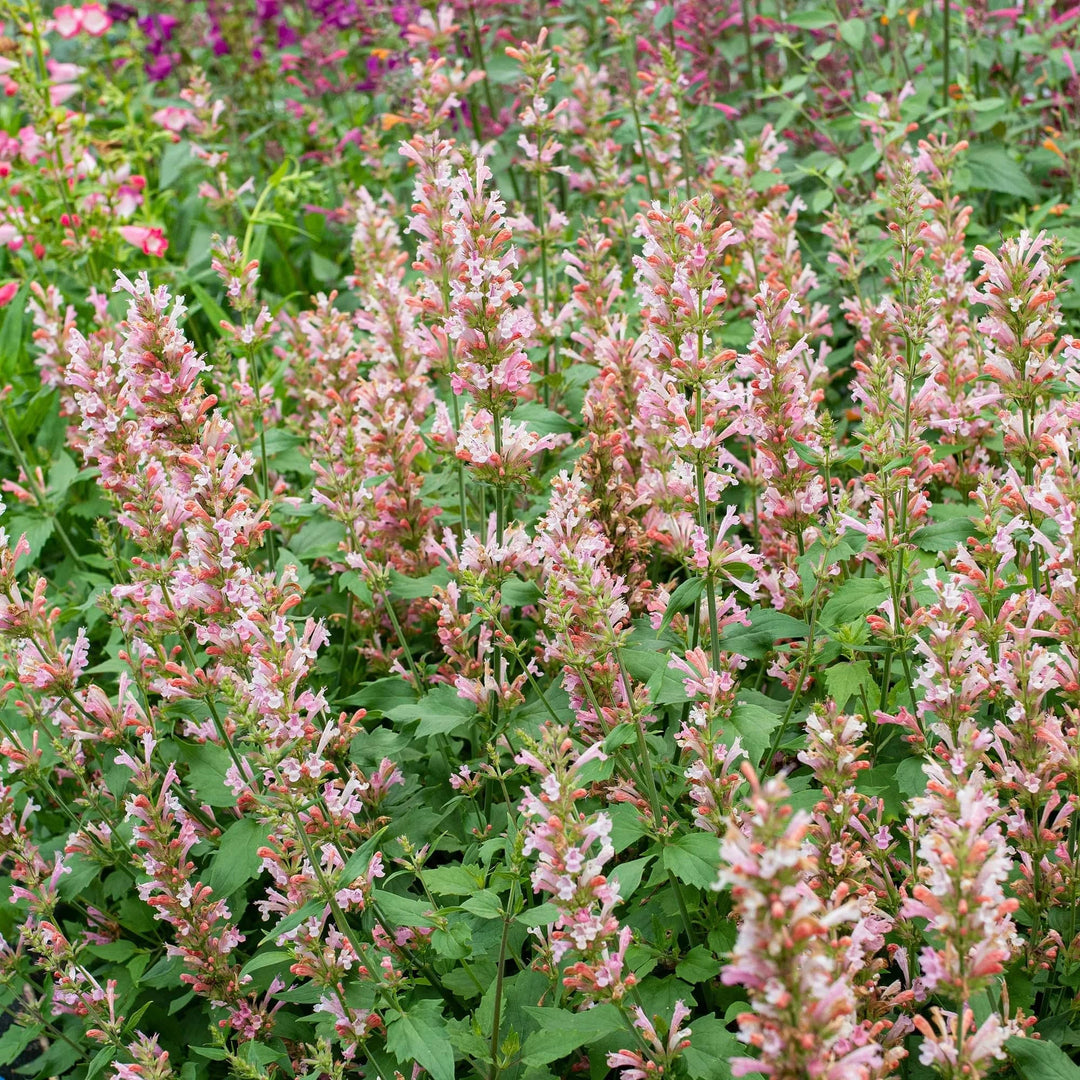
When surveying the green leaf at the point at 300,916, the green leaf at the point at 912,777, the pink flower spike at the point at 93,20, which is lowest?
the green leaf at the point at 300,916

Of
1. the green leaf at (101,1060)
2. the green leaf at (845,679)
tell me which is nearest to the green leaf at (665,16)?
the green leaf at (845,679)

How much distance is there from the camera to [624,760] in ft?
8.74

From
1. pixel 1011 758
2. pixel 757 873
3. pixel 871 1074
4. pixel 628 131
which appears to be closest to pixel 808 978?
pixel 757 873

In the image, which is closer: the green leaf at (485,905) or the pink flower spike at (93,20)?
the green leaf at (485,905)

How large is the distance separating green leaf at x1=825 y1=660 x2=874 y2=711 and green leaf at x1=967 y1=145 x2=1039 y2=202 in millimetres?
3078

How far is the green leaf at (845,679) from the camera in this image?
9.45ft

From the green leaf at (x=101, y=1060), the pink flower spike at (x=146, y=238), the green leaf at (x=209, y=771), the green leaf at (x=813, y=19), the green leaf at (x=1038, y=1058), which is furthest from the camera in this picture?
the pink flower spike at (x=146, y=238)

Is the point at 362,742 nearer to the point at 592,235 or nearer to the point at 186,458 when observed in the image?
the point at 186,458

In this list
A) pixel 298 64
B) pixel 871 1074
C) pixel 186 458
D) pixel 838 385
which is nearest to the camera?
pixel 871 1074

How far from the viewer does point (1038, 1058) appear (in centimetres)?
232

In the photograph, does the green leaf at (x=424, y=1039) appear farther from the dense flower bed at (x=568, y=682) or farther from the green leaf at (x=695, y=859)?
the green leaf at (x=695, y=859)

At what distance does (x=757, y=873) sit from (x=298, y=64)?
7365 mm

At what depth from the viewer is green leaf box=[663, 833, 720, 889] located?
2.45 metres

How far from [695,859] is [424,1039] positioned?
692mm
